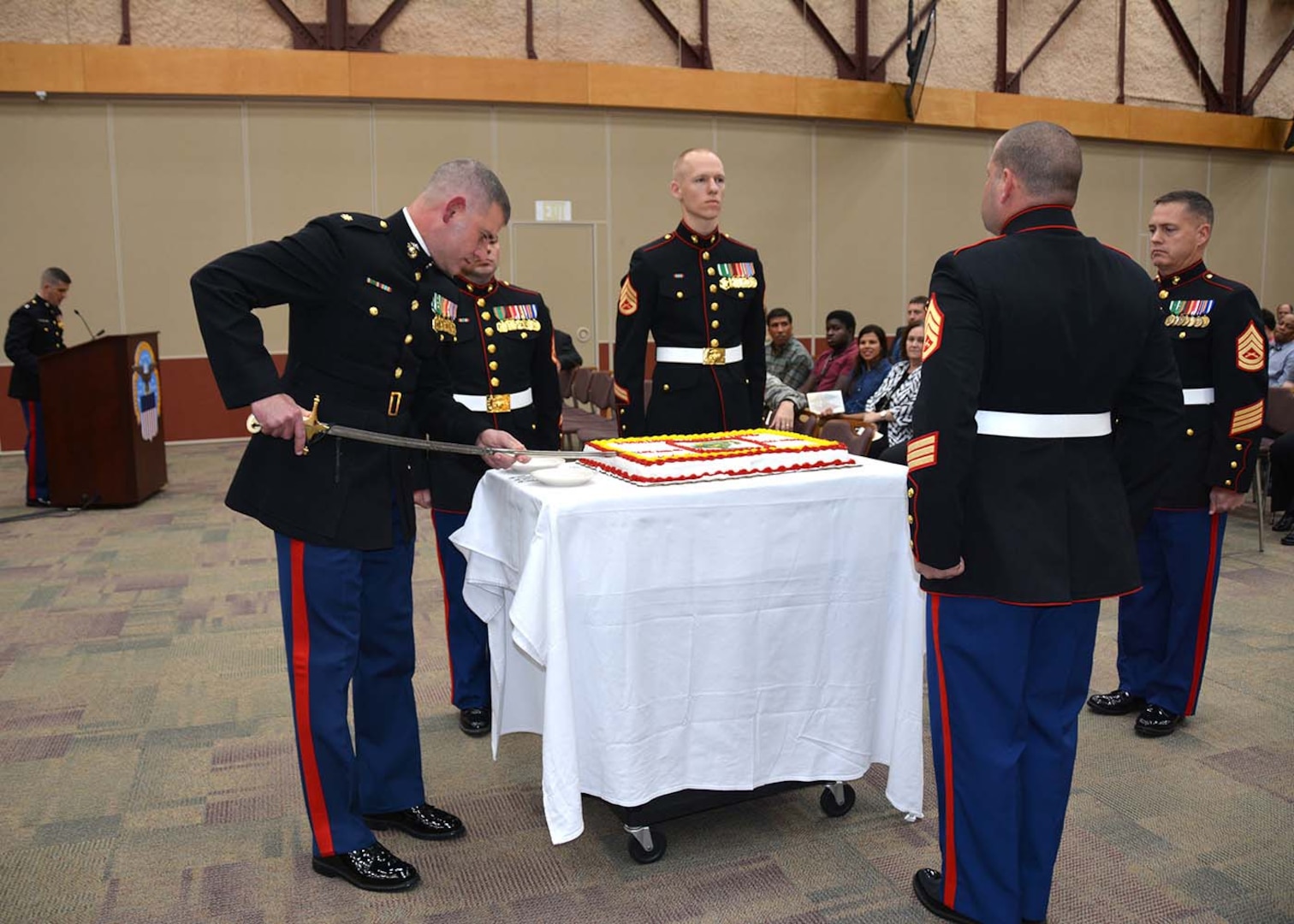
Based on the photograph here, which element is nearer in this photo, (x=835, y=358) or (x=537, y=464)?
(x=537, y=464)

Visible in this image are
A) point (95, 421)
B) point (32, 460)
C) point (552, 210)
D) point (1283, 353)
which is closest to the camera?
point (95, 421)

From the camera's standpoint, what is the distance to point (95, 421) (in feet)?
23.8

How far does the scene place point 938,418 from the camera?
2.07 metres

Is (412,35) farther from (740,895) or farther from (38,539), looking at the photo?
(740,895)

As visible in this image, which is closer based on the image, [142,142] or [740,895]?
[740,895]

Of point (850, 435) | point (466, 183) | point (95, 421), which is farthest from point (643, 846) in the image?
point (95, 421)

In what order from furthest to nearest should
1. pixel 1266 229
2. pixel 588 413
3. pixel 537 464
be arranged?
pixel 1266 229, pixel 588 413, pixel 537 464

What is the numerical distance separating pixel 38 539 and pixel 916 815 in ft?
18.5

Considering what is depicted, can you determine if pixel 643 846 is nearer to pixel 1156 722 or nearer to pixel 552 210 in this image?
pixel 1156 722

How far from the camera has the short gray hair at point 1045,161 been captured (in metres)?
2.11

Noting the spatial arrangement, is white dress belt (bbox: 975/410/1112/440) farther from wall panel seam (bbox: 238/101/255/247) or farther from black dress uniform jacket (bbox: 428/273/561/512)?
wall panel seam (bbox: 238/101/255/247)

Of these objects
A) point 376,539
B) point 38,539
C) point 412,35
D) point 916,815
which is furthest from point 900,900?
point 412,35

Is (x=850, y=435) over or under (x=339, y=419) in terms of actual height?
under

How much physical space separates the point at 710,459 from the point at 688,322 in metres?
1.15
